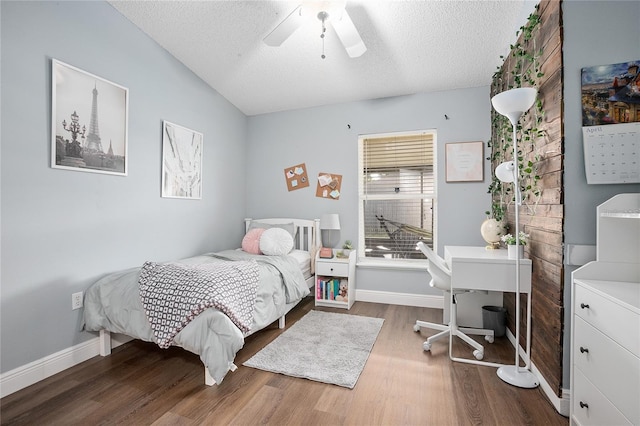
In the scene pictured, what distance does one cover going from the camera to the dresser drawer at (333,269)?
11.6 feet

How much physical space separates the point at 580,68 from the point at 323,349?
2513 mm

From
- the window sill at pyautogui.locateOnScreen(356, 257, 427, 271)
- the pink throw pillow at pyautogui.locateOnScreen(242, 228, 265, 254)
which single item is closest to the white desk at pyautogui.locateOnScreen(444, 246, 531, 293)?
the window sill at pyautogui.locateOnScreen(356, 257, 427, 271)

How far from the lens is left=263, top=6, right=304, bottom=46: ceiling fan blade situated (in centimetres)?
207

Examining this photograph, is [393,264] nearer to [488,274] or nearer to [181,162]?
[488,274]

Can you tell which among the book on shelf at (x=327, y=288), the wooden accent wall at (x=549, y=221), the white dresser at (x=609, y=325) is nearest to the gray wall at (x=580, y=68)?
the wooden accent wall at (x=549, y=221)

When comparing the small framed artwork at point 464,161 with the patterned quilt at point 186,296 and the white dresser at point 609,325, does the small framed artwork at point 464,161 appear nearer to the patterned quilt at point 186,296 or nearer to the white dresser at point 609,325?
the white dresser at point 609,325

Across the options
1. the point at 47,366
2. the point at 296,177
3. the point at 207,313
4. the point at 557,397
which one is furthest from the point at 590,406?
the point at 296,177

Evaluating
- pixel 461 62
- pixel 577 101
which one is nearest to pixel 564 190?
pixel 577 101

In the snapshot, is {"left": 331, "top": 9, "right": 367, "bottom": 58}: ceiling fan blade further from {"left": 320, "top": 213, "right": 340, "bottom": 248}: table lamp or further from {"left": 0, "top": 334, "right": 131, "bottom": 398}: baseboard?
{"left": 0, "top": 334, "right": 131, "bottom": 398}: baseboard

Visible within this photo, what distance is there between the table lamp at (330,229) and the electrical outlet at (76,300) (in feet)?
7.93

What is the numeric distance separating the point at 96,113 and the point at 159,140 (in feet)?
2.11

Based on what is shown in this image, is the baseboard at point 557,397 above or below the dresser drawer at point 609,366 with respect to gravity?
below

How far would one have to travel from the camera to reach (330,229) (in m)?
3.96

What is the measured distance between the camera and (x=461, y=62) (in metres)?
3.05
